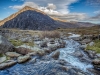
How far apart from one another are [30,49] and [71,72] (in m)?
6.35

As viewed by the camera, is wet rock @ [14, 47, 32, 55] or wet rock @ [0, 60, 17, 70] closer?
wet rock @ [0, 60, 17, 70]

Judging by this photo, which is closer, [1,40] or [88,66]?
[88,66]

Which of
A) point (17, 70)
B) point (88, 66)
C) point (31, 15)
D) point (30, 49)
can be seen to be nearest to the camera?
point (17, 70)

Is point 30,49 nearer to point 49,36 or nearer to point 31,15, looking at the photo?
point 49,36

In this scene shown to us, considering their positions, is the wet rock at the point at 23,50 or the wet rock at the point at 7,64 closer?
the wet rock at the point at 7,64

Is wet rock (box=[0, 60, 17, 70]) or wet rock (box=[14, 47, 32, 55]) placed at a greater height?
wet rock (box=[14, 47, 32, 55])

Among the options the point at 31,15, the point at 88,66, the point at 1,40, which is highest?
the point at 31,15

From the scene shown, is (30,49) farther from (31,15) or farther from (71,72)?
(31,15)

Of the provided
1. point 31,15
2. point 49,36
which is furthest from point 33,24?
point 49,36

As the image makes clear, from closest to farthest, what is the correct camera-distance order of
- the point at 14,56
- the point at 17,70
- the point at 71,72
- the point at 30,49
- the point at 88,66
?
1. the point at 71,72
2. the point at 17,70
3. the point at 88,66
4. the point at 14,56
5. the point at 30,49

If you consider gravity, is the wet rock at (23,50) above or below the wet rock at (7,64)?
above

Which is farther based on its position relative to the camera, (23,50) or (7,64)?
(23,50)

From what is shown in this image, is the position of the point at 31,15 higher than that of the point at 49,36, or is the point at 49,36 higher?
the point at 31,15

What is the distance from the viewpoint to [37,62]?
1174 cm
